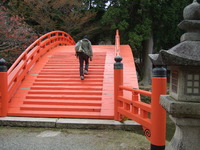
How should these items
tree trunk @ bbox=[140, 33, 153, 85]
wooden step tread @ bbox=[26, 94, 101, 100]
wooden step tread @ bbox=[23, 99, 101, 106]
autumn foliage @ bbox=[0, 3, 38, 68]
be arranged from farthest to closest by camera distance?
1. tree trunk @ bbox=[140, 33, 153, 85]
2. autumn foliage @ bbox=[0, 3, 38, 68]
3. wooden step tread @ bbox=[26, 94, 101, 100]
4. wooden step tread @ bbox=[23, 99, 101, 106]

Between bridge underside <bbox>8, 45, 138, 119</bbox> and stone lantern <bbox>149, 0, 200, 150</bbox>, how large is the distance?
279 cm

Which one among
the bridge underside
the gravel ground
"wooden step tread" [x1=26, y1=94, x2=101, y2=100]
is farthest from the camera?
"wooden step tread" [x1=26, y1=94, x2=101, y2=100]

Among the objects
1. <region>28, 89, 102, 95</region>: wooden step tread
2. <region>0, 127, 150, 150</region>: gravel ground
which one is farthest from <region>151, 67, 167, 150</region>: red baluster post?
<region>28, 89, 102, 95</region>: wooden step tread

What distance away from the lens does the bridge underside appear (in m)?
5.51

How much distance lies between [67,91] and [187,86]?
4.40 metres

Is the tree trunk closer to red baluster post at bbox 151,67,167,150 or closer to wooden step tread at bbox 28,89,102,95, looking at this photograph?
wooden step tread at bbox 28,89,102,95

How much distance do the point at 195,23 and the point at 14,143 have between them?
3.68 metres

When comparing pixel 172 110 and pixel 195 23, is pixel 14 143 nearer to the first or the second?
pixel 172 110

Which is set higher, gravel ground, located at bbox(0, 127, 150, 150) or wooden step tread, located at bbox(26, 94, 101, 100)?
wooden step tread, located at bbox(26, 94, 101, 100)

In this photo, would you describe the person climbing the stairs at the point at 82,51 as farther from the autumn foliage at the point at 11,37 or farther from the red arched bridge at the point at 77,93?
the autumn foliage at the point at 11,37

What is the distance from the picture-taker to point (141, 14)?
49.4ft

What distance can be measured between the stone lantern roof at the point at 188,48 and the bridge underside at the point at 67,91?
3176mm

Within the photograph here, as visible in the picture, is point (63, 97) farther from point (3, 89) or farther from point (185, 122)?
point (185, 122)

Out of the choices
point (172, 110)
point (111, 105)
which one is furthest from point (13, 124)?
point (172, 110)
